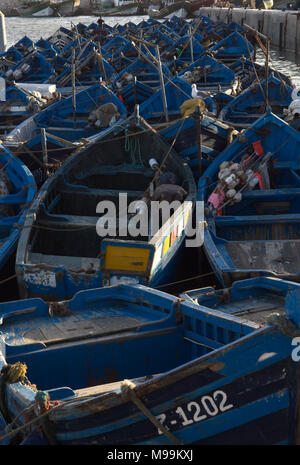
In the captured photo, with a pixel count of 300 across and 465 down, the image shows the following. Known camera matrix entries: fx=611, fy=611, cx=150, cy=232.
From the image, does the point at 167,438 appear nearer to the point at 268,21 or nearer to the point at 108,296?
the point at 108,296

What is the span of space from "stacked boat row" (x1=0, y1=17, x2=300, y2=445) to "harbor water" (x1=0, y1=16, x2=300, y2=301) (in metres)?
0.35

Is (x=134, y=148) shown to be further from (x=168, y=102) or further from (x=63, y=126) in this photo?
(x=168, y=102)

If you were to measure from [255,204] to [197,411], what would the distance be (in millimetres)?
7150

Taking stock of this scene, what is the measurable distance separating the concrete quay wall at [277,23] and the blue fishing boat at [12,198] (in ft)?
122

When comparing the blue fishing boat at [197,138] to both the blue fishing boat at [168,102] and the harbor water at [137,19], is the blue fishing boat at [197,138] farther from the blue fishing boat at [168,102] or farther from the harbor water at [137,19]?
the blue fishing boat at [168,102]

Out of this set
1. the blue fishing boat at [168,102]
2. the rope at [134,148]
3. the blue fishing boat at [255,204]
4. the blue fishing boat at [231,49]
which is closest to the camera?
the blue fishing boat at [255,204]

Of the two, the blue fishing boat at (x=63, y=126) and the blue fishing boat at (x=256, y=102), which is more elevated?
the blue fishing boat at (x=256, y=102)

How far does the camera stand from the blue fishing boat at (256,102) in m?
17.9

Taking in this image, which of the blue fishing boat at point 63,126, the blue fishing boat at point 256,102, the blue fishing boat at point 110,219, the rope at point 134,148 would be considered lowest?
Answer: the blue fishing boat at point 110,219

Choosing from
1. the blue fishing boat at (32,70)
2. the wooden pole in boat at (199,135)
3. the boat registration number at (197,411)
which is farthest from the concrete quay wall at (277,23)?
the boat registration number at (197,411)

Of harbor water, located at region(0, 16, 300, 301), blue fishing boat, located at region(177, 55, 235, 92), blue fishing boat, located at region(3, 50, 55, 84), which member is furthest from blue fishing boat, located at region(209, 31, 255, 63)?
blue fishing boat, located at region(3, 50, 55, 84)

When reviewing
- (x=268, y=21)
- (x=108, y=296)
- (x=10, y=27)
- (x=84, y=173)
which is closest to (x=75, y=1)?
(x=10, y=27)

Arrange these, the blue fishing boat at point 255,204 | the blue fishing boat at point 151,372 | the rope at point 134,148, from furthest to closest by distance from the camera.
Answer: the rope at point 134,148 → the blue fishing boat at point 255,204 → the blue fishing boat at point 151,372

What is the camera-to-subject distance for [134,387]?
4766 millimetres
